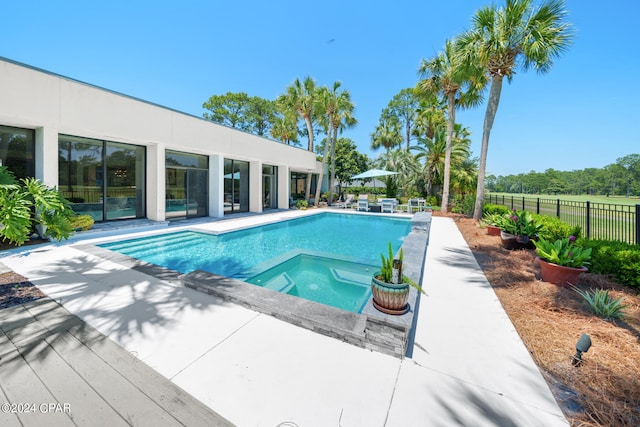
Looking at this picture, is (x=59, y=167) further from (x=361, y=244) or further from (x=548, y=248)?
(x=548, y=248)

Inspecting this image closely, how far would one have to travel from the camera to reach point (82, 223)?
806cm

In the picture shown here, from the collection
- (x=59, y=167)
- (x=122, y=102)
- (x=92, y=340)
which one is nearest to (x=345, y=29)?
(x=122, y=102)

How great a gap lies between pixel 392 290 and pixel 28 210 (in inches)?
332

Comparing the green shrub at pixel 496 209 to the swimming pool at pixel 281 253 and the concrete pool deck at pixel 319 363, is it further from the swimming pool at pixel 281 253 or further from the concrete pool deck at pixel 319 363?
the concrete pool deck at pixel 319 363

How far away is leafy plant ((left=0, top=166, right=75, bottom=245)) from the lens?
568cm

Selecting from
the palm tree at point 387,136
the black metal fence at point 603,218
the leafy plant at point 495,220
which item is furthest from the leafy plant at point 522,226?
the palm tree at point 387,136

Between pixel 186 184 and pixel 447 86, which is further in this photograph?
pixel 447 86

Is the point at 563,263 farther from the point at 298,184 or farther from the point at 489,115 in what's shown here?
the point at 298,184

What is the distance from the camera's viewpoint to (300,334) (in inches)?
117

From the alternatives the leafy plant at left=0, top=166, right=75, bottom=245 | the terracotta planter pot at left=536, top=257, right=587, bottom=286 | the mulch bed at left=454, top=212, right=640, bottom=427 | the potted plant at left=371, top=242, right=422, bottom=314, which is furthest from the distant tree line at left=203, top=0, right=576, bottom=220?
the leafy plant at left=0, top=166, right=75, bottom=245

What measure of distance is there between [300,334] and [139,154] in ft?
36.2

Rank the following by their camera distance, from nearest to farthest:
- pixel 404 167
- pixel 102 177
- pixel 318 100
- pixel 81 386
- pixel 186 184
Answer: pixel 81 386 → pixel 102 177 → pixel 186 184 → pixel 318 100 → pixel 404 167

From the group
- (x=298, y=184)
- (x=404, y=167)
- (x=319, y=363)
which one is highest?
(x=404, y=167)

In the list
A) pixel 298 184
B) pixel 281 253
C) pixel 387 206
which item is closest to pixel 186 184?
pixel 281 253
